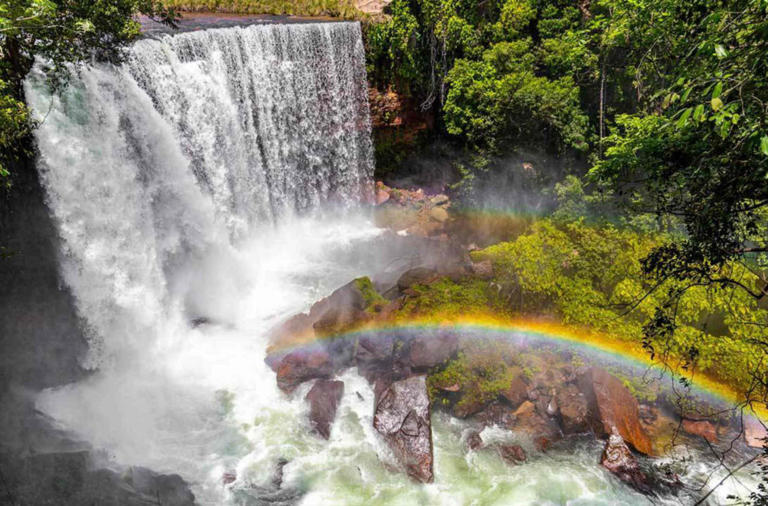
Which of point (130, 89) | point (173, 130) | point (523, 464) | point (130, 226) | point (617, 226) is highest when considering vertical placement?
point (130, 89)

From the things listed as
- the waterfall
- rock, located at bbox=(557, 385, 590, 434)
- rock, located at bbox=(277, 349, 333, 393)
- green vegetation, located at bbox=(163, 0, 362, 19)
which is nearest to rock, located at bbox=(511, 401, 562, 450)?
rock, located at bbox=(557, 385, 590, 434)

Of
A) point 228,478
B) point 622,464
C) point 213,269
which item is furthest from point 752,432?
point 213,269

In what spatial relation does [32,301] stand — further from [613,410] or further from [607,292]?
[607,292]

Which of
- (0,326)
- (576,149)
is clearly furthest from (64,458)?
(576,149)

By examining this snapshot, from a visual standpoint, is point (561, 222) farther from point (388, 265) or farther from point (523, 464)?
point (523, 464)

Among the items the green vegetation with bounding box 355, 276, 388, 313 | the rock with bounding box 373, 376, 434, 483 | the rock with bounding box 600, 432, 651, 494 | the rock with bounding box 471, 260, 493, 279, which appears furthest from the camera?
the rock with bounding box 471, 260, 493, 279

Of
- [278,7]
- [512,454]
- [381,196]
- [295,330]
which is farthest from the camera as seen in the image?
[381,196]

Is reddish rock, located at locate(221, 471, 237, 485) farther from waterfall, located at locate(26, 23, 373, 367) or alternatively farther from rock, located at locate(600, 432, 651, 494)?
rock, located at locate(600, 432, 651, 494)
